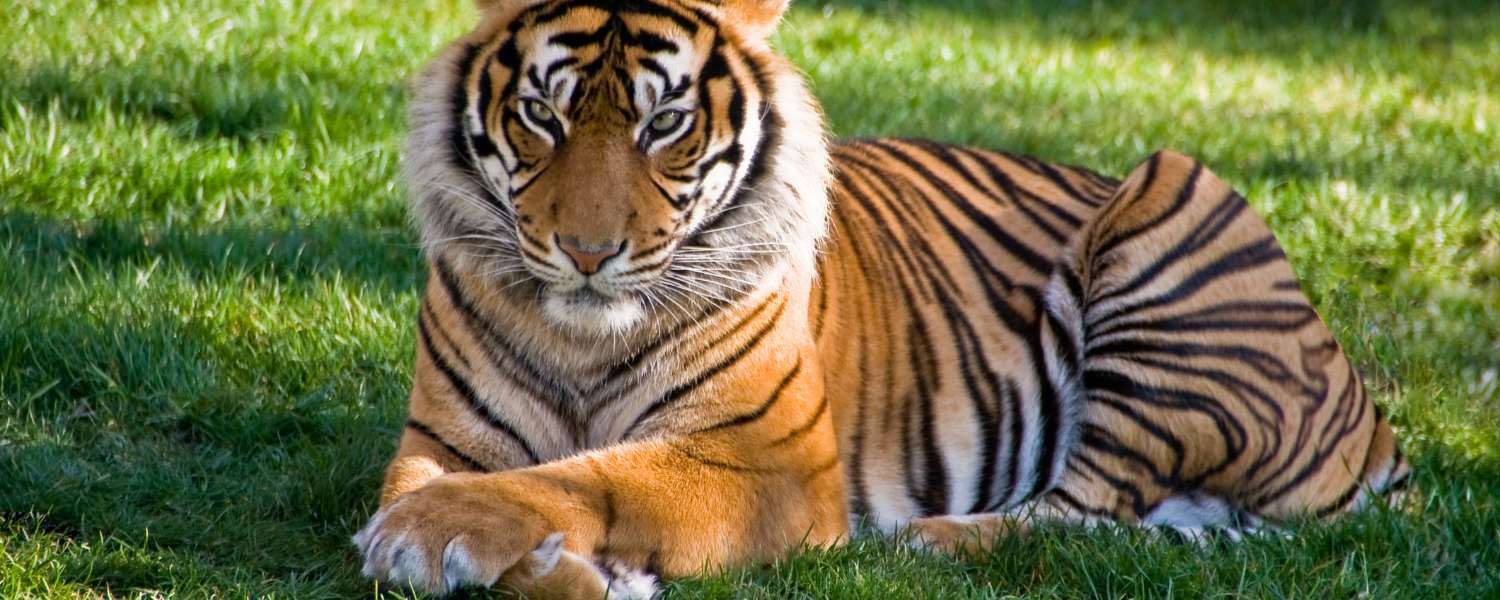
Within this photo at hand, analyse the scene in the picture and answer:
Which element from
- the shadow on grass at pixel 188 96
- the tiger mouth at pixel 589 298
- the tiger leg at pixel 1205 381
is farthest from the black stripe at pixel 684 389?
the shadow on grass at pixel 188 96

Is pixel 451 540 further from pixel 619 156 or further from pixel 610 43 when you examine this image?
pixel 610 43

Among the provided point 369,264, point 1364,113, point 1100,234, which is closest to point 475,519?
point 1100,234

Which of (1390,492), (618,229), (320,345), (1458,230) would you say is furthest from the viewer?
(1458,230)

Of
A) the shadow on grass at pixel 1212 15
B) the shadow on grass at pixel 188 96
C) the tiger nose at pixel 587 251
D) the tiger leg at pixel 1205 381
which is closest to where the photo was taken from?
the tiger nose at pixel 587 251

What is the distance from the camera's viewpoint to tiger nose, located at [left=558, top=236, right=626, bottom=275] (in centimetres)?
322

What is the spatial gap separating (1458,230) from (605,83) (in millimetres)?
4206

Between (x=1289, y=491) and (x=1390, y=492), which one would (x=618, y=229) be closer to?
(x=1289, y=491)

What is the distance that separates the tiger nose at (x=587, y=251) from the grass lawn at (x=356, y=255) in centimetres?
67

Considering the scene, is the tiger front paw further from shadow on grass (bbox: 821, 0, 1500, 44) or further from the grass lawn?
shadow on grass (bbox: 821, 0, 1500, 44)

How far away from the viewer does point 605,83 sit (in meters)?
3.31

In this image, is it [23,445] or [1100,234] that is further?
[1100,234]

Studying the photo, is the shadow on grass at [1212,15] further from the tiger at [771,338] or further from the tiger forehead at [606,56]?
the tiger forehead at [606,56]

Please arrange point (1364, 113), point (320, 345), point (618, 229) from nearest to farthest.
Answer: point (618, 229), point (320, 345), point (1364, 113)

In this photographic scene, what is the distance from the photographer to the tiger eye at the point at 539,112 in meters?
3.32
